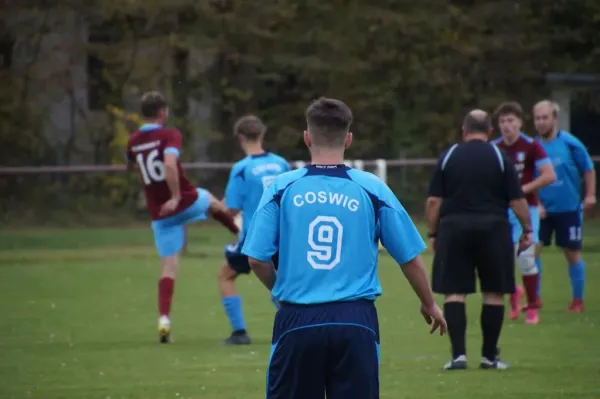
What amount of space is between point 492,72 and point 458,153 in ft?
86.9

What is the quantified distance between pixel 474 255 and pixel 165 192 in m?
3.39

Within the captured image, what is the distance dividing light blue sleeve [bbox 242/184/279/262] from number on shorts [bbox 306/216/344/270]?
0.19 metres

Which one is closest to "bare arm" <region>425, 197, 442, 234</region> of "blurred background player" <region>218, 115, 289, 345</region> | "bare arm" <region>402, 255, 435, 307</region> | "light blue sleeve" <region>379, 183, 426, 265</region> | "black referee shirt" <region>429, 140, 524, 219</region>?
"black referee shirt" <region>429, 140, 524, 219</region>

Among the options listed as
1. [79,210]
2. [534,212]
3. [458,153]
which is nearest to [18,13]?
[79,210]

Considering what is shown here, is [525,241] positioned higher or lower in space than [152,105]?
lower

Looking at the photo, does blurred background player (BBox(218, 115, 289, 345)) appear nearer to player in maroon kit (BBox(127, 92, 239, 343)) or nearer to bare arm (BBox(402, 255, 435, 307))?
player in maroon kit (BBox(127, 92, 239, 343))

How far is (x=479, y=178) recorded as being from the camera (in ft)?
33.0

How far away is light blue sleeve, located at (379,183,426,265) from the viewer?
5961 millimetres

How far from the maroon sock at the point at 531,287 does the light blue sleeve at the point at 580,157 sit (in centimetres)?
164

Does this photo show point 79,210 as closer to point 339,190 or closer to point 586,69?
point 586,69

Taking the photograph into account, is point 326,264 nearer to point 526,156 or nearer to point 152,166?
point 152,166

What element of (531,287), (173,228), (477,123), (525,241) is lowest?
(531,287)

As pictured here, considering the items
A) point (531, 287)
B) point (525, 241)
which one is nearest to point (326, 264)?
point (525, 241)

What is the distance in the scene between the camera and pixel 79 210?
2931 centimetres
